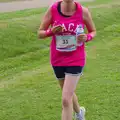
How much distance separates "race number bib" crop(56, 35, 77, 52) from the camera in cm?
461

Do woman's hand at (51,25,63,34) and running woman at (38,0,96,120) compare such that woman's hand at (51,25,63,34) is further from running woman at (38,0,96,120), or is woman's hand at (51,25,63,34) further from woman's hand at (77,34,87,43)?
woman's hand at (77,34,87,43)

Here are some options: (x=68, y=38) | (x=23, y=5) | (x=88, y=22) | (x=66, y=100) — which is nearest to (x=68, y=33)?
(x=68, y=38)

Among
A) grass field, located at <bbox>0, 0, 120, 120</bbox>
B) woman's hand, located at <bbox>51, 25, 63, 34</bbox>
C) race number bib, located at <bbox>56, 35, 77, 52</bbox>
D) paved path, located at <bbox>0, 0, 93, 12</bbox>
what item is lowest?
paved path, located at <bbox>0, 0, 93, 12</bbox>

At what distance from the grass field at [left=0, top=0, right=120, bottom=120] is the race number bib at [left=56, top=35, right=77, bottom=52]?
1.44 metres

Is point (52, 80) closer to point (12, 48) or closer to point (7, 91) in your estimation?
point (7, 91)

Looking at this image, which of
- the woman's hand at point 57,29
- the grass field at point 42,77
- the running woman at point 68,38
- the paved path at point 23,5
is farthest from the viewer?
the paved path at point 23,5

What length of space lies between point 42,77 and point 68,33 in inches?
155

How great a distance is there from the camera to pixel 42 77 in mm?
8453

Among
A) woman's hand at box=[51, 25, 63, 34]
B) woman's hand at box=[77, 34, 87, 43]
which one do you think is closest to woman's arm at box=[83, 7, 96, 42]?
woman's hand at box=[77, 34, 87, 43]

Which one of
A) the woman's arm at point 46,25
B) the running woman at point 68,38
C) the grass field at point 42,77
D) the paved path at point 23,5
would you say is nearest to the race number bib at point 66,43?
the running woman at point 68,38

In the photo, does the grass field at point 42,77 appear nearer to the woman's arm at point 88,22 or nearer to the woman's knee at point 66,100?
the woman's knee at point 66,100

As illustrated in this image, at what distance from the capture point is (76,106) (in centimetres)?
512

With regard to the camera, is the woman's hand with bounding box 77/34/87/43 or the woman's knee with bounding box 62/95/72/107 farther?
the woman's knee with bounding box 62/95/72/107

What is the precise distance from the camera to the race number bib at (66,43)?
15.1 feet
